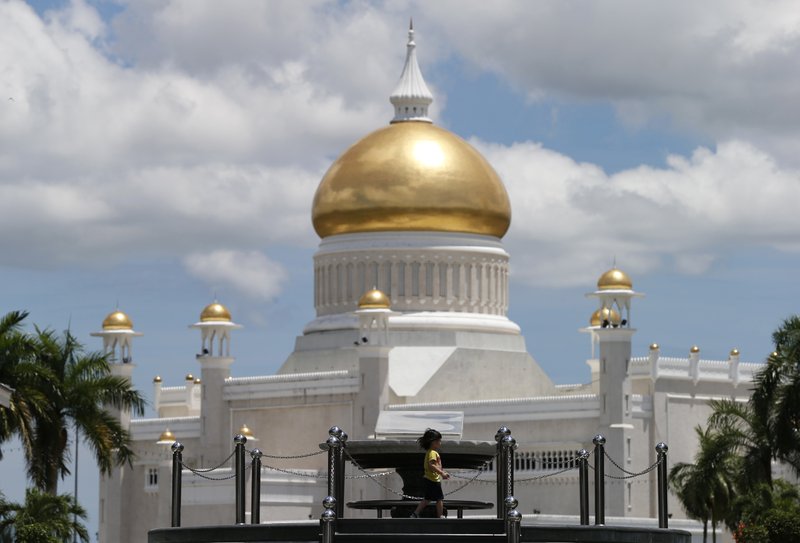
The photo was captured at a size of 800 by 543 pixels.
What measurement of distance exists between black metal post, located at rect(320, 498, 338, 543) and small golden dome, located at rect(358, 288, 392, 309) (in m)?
43.8

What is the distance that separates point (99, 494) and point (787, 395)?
116 feet

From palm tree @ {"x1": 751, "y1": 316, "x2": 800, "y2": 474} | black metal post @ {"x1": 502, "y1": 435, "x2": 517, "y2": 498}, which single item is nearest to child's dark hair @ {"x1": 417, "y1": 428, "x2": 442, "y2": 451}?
black metal post @ {"x1": 502, "y1": 435, "x2": 517, "y2": 498}

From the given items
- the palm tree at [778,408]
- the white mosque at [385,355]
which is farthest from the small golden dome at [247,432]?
the palm tree at [778,408]

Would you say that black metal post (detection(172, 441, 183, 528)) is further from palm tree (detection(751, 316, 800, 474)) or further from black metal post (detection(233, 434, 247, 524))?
palm tree (detection(751, 316, 800, 474))

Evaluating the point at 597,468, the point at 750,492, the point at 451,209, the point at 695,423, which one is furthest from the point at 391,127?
the point at 597,468

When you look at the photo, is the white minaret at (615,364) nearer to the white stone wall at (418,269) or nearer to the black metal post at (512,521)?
the white stone wall at (418,269)

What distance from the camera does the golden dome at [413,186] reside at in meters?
71.8

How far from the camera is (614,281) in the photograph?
65.1 m

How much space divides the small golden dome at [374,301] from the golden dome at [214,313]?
616cm

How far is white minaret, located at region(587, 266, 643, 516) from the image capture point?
63.6 m

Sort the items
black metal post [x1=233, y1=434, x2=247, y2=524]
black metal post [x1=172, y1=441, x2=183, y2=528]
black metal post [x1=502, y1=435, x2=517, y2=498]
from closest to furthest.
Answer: black metal post [x1=502, y1=435, x2=517, y2=498] < black metal post [x1=172, y1=441, x2=183, y2=528] < black metal post [x1=233, y1=434, x2=247, y2=524]

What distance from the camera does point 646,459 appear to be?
2554 inches

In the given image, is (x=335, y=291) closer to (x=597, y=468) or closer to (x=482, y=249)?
(x=482, y=249)

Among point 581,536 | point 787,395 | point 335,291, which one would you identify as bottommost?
point 581,536
